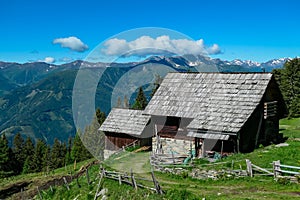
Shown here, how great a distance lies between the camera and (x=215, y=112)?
29.6 m

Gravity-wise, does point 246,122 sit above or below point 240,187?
above

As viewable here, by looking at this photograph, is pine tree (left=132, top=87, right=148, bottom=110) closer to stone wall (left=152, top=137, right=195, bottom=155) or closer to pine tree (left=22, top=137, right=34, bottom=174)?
pine tree (left=22, top=137, right=34, bottom=174)

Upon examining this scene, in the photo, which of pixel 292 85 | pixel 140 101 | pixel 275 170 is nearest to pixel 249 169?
pixel 275 170

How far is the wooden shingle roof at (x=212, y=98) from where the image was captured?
28.5 meters

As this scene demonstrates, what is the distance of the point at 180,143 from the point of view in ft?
106

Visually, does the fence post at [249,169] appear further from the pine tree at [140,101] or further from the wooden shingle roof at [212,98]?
the pine tree at [140,101]

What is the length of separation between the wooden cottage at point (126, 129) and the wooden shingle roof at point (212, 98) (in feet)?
17.2

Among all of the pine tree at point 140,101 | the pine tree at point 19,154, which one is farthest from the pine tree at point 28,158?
the pine tree at point 140,101

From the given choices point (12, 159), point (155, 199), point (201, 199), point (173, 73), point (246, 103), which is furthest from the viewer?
point (12, 159)

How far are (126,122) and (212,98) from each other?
41.6ft

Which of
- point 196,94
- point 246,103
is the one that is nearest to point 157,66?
point 196,94

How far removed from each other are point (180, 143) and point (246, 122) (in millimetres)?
6800

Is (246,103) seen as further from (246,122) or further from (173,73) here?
(173,73)

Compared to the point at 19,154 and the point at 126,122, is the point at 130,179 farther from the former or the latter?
the point at 19,154
